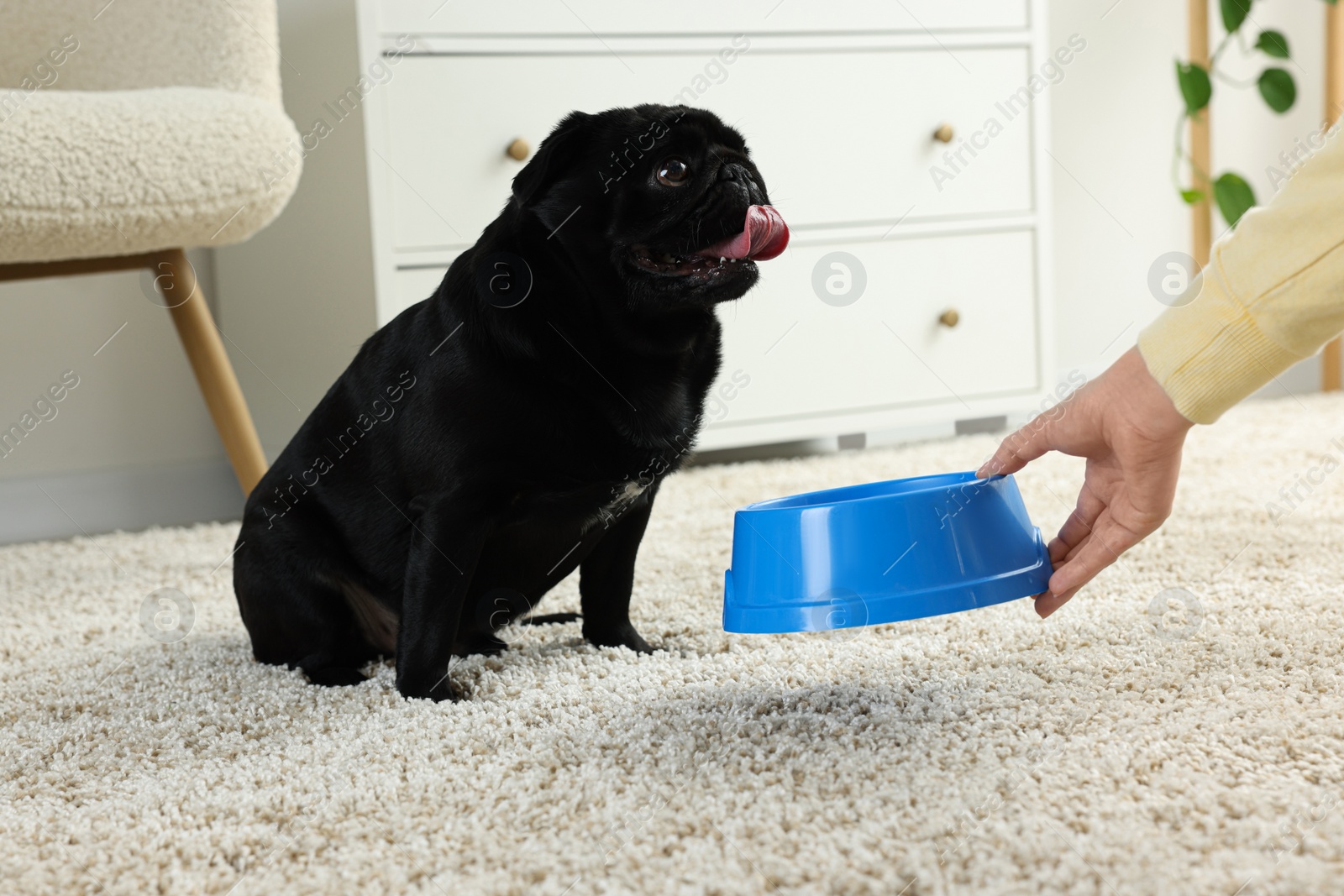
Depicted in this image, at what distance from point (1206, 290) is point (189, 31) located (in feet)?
4.77

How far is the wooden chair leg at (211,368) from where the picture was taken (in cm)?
155

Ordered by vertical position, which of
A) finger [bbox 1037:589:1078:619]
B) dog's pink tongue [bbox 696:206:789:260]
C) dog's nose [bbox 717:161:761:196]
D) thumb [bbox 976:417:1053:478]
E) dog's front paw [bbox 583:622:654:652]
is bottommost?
dog's front paw [bbox 583:622:654:652]

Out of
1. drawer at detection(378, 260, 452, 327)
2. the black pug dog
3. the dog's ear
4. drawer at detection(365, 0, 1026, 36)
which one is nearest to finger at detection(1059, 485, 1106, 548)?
the black pug dog

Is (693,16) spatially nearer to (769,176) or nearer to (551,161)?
(769,176)

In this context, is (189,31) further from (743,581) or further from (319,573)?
(743,581)

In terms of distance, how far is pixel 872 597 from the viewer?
2.48 feet

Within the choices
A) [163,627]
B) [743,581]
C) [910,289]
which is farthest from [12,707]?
[910,289]

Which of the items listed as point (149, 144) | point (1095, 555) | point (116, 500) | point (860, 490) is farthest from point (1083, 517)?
point (116, 500)

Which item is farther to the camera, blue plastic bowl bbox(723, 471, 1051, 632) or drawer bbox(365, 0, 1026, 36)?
drawer bbox(365, 0, 1026, 36)

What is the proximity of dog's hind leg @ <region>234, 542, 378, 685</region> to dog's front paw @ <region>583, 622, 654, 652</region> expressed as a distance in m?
0.22

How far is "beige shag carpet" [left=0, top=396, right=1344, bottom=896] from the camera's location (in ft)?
1.90

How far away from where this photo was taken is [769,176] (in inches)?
80.0

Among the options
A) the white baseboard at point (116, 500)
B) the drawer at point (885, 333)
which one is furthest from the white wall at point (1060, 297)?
the drawer at point (885, 333)

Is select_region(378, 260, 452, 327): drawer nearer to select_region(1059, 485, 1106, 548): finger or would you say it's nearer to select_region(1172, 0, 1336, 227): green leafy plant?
select_region(1059, 485, 1106, 548): finger
